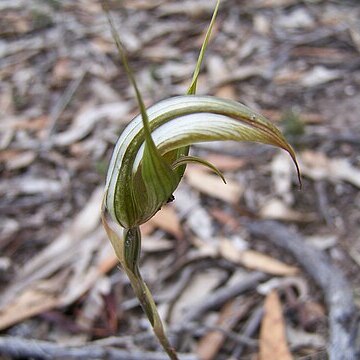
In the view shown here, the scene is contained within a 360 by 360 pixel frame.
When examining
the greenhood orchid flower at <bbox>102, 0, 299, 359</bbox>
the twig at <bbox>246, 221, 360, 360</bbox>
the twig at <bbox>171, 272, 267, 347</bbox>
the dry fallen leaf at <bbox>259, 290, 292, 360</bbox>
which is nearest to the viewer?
the greenhood orchid flower at <bbox>102, 0, 299, 359</bbox>

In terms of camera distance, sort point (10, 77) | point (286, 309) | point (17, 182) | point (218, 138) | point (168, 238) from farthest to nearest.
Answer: point (10, 77) → point (17, 182) → point (168, 238) → point (286, 309) → point (218, 138)

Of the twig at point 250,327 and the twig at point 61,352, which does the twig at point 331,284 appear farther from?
the twig at point 61,352

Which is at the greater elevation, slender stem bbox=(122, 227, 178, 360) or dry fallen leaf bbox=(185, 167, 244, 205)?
slender stem bbox=(122, 227, 178, 360)

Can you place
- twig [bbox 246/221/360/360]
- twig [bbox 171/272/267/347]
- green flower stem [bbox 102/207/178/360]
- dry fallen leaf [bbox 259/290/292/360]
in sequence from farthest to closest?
1. twig [bbox 171/272/267/347]
2. dry fallen leaf [bbox 259/290/292/360]
3. twig [bbox 246/221/360/360]
4. green flower stem [bbox 102/207/178/360]

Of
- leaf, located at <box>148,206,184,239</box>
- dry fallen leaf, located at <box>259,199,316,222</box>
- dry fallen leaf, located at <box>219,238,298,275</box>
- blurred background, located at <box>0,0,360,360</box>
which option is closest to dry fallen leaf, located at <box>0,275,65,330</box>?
blurred background, located at <box>0,0,360,360</box>

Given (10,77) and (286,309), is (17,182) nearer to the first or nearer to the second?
(10,77)

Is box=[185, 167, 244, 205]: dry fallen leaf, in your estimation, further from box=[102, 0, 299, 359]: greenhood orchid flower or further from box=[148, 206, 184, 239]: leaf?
box=[102, 0, 299, 359]: greenhood orchid flower

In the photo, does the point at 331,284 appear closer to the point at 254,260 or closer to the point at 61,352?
the point at 254,260

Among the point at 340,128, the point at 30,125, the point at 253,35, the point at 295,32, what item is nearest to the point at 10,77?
the point at 30,125
